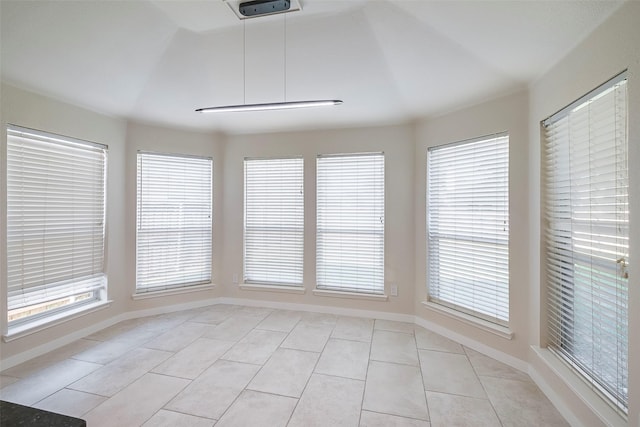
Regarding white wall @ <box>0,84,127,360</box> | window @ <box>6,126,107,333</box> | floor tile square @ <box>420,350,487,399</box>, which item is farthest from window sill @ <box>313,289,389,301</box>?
window @ <box>6,126,107,333</box>

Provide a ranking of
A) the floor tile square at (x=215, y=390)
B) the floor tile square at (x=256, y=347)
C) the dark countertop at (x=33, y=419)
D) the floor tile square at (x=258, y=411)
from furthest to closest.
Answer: the floor tile square at (x=256, y=347) → the floor tile square at (x=215, y=390) → the floor tile square at (x=258, y=411) → the dark countertop at (x=33, y=419)

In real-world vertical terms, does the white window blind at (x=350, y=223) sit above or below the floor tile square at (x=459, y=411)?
above

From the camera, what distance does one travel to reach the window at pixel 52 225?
8.12 ft

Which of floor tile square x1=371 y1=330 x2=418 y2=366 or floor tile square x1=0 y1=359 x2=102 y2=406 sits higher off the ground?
floor tile square x1=0 y1=359 x2=102 y2=406

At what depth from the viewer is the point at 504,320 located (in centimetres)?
262

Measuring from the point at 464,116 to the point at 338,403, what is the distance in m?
2.87

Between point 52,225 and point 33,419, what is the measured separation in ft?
9.37

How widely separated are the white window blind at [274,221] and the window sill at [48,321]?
68.1 inches

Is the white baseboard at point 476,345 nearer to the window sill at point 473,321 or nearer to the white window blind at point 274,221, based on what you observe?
the window sill at point 473,321

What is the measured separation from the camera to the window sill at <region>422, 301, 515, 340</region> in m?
2.58

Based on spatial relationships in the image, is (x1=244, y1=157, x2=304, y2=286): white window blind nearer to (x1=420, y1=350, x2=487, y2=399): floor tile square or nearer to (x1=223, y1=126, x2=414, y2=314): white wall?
(x1=223, y1=126, x2=414, y2=314): white wall

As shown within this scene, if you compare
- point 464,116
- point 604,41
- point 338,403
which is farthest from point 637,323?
point 464,116

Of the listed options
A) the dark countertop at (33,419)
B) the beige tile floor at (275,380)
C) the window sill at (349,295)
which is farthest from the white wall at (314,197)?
Answer: the dark countertop at (33,419)

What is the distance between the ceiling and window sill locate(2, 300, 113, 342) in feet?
7.05
